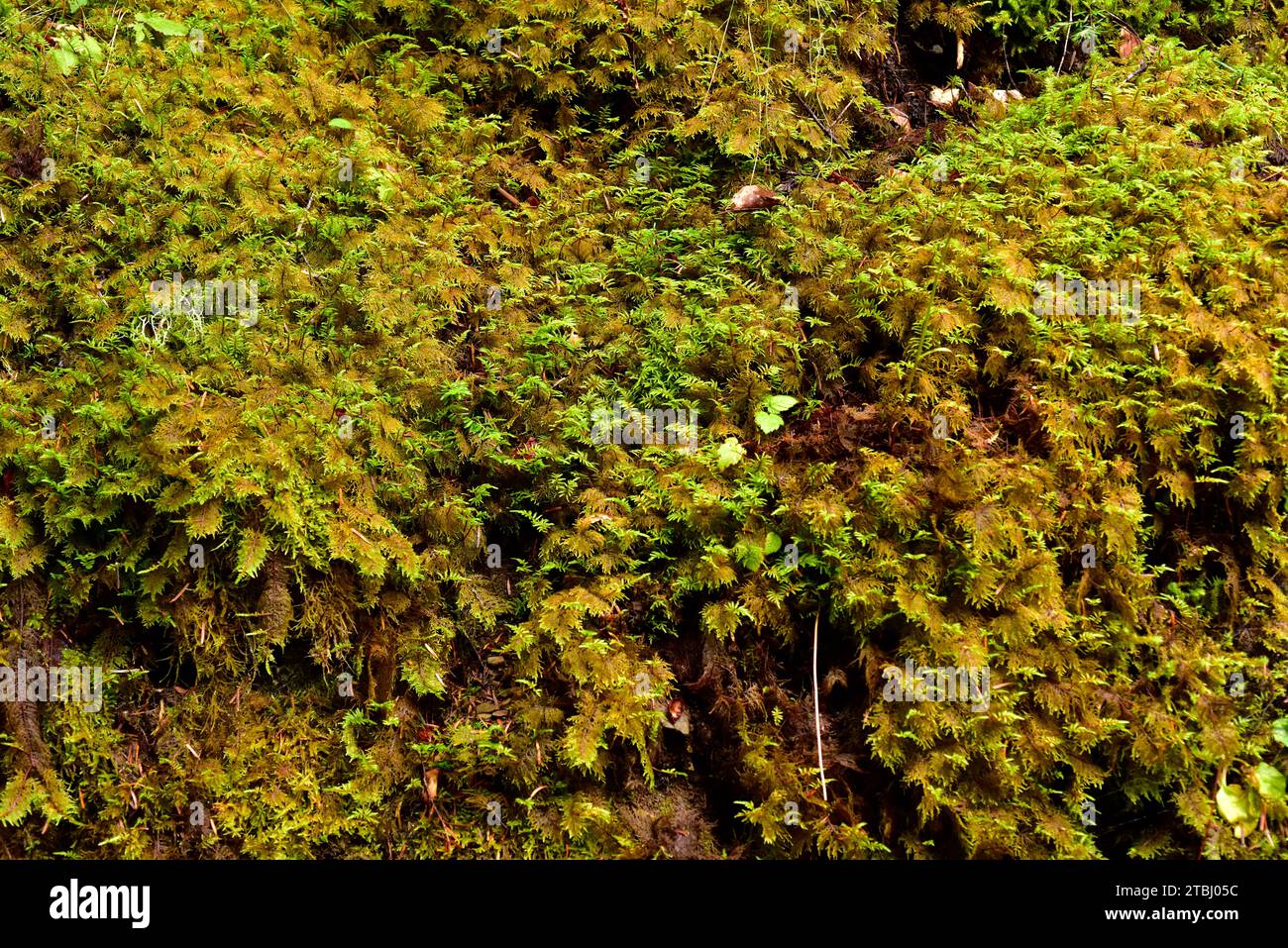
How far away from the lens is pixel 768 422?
3508 mm

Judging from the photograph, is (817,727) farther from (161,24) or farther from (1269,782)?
(161,24)

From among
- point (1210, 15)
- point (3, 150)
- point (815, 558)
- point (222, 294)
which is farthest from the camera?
point (1210, 15)

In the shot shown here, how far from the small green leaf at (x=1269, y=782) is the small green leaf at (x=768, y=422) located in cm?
212

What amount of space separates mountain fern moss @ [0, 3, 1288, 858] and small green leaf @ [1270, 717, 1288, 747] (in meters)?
0.03

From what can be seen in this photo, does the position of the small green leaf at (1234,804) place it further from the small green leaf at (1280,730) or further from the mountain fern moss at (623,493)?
the small green leaf at (1280,730)

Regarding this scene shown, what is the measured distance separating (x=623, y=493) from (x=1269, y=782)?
2553mm

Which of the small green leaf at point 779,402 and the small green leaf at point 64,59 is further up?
the small green leaf at point 64,59

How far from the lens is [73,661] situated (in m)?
3.03

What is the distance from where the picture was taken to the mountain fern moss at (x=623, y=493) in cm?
299

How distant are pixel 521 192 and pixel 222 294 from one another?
5.22ft

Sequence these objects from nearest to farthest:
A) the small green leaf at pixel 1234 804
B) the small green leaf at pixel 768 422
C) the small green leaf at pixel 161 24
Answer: the small green leaf at pixel 1234 804 < the small green leaf at pixel 768 422 < the small green leaf at pixel 161 24

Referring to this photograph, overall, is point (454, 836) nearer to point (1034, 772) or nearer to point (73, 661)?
point (73, 661)

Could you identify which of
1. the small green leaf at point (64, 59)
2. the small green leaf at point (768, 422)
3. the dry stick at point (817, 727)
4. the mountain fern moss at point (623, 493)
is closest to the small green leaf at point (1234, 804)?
the mountain fern moss at point (623, 493)
